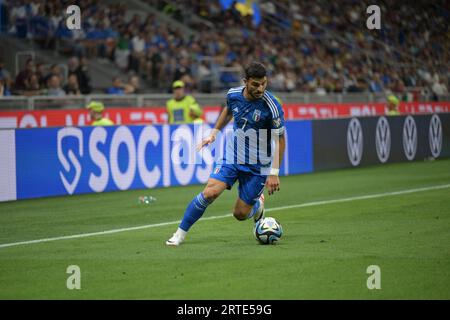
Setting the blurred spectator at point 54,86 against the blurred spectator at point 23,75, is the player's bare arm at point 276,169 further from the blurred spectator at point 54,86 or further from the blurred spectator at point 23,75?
the blurred spectator at point 54,86

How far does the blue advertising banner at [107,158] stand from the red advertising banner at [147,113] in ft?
14.6

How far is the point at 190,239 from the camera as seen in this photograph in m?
12.2

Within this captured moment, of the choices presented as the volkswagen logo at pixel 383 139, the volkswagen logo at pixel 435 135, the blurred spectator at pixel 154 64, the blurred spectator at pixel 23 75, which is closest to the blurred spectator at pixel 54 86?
the blurred spectator at pixel 23 75

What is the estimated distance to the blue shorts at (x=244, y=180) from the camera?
11750 millimetres

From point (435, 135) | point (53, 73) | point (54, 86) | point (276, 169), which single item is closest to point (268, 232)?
point (276, 169)

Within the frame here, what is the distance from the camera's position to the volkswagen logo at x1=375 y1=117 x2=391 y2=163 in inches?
1032

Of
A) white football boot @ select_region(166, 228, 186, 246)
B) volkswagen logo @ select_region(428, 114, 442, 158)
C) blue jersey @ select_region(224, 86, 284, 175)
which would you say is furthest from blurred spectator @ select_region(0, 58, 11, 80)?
white football boot @ select_region(166, 228, 186, 246)

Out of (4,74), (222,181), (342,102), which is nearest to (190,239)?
(222,181)

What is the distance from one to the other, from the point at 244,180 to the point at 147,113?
15.2m

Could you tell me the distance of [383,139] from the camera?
26391 millimetres

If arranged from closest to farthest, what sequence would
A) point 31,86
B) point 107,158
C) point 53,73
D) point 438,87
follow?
point 107,158
point 31,86
point 53,73
point 438,87

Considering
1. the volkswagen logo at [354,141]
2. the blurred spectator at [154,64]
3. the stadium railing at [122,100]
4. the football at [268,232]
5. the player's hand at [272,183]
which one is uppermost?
the blurred spectator at [154,64]

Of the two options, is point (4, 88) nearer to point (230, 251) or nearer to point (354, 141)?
point (354, 141)

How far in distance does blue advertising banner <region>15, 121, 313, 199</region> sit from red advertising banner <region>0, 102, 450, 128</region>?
445 centimetres
